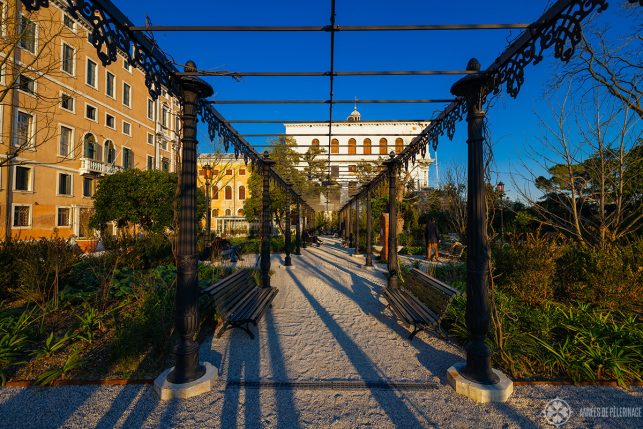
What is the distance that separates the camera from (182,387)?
8.78 feet

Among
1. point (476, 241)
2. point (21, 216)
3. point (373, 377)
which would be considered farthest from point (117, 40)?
point (21, 216)

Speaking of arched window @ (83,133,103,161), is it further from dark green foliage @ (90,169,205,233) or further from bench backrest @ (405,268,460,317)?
bench backrest @ (405,268,460,317)

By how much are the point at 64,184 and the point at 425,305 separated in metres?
25.3

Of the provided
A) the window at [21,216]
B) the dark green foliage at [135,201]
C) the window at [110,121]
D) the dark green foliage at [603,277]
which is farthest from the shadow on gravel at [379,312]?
the window at [110,121]

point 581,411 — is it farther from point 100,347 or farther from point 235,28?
point 100,347

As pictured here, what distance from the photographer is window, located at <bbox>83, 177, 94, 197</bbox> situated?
21889 millimetres

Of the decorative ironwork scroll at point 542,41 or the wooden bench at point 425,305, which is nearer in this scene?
the decorative ironwork scroll at point 542,41

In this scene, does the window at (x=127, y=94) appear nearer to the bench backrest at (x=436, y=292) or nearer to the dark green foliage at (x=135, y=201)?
the dark green foliage at (x=135, y=201)

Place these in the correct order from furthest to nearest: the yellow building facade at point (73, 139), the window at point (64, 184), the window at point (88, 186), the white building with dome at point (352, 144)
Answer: the window at point (88, 186) → the window at point (64, 184) → the yellow building facade at point (73, 139) → the white building with dome at point (352, 144)

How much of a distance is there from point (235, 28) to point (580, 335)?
5.03 metres

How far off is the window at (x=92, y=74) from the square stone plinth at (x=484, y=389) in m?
28.4

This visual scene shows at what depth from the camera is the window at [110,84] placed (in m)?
23.3

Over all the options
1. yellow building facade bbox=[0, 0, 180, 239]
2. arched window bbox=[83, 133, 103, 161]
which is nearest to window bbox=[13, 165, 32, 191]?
yellow building facade bbox=[0, 0, 180, 239]

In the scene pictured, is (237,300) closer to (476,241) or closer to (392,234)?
(476,241)
